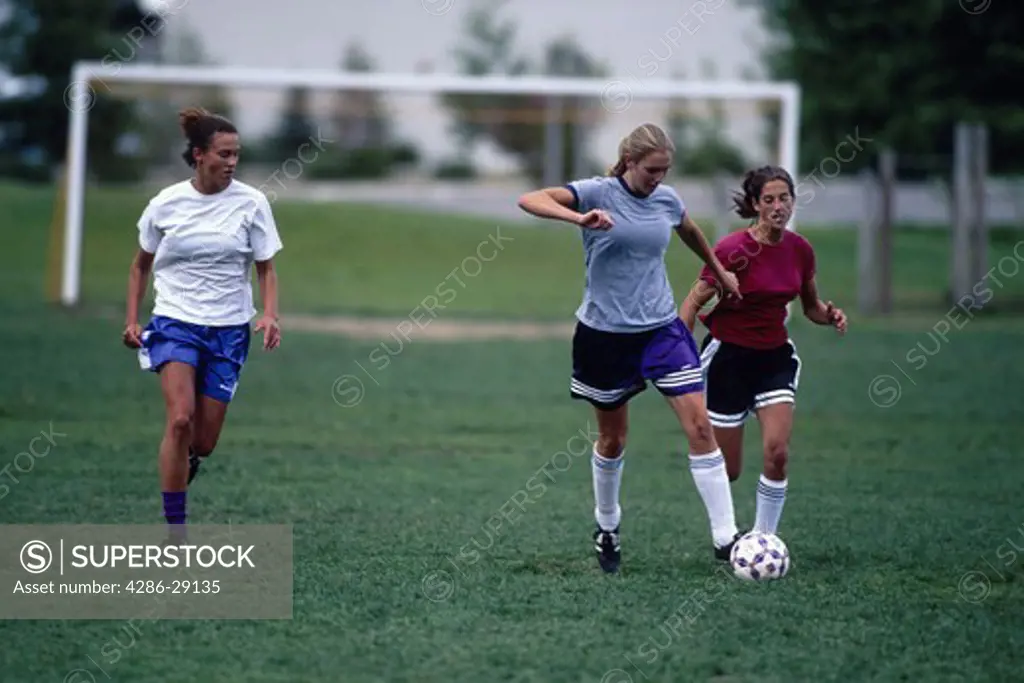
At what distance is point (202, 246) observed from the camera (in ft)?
27.2

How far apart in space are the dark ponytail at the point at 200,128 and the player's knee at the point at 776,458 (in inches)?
122

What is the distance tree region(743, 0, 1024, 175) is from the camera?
28.4m

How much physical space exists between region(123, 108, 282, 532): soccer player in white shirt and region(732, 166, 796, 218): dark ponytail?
2.42m

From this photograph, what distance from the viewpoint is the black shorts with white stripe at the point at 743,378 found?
8.68 m

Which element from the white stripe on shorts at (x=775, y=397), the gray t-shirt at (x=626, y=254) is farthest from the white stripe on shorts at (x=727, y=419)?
the gray t-shirt at (x=626, y=254)

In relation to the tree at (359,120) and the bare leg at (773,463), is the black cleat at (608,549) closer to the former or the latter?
the bare leg at (773,463)

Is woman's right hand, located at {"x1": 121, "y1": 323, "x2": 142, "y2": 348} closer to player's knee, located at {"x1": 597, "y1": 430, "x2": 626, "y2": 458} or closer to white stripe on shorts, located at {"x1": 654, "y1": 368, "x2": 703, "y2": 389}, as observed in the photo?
player's knee, located at {"x1": 597, "y1": 430, "x2": 626, "y2": 458}

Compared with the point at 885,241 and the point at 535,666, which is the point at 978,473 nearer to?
the point at 535,666

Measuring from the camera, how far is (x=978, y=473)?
12.1 m

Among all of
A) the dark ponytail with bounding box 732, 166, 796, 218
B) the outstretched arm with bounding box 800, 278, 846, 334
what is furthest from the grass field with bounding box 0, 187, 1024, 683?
the dark ponytail with bounding box 732, 166, 796, 218

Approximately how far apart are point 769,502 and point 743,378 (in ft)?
2.18

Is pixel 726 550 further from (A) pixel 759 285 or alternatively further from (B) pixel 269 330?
(B) pixel 269 330

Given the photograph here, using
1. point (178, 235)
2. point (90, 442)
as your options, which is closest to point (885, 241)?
point (90, 442)

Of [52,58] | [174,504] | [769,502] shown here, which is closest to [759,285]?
[769,502]
